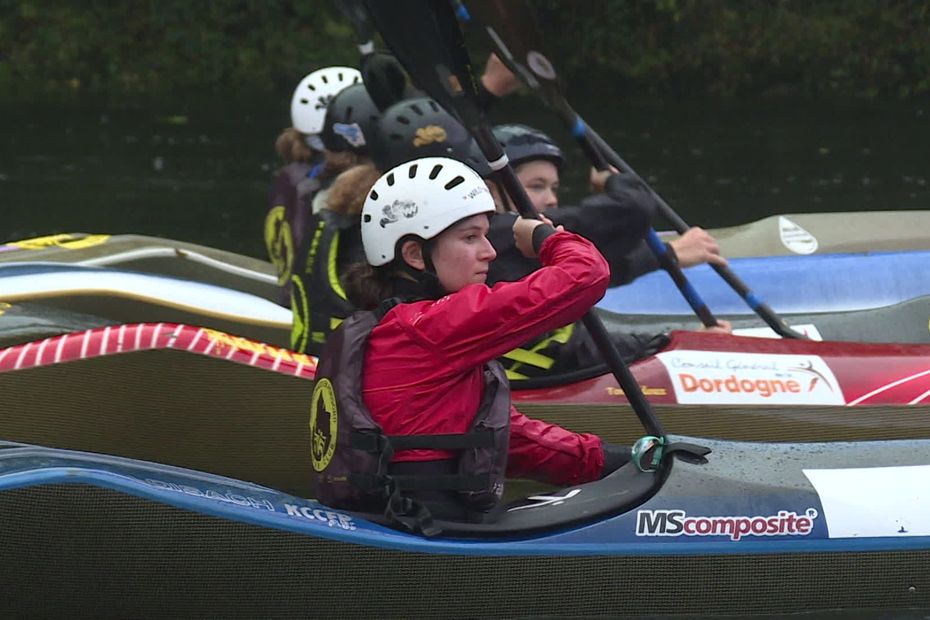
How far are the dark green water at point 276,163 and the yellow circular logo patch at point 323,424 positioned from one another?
20.8ft

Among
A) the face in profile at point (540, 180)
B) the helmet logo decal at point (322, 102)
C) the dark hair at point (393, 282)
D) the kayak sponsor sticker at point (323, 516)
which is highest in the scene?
the helmet logo decal at point (322, 102)

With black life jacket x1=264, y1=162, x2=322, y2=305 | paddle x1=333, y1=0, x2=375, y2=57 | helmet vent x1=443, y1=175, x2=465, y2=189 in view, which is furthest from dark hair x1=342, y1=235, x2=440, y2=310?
paddle x1=333, y1=0, x2=375, y2=57

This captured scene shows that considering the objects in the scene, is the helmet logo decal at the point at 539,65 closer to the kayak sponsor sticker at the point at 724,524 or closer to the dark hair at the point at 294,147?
the kayak sponsor sticker at the point at 724,524

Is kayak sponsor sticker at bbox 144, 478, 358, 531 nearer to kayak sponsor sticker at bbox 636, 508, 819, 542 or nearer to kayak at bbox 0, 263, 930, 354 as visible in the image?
kayak sponsor sticker at bbox 636, 508, 819, 542

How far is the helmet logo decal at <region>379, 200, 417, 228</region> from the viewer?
152 inches

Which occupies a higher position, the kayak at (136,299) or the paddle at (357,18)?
the paddle at (357,18)

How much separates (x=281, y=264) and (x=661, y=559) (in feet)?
10.1

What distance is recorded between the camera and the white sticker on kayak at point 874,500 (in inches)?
166

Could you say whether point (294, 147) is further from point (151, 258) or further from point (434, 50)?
point (434, 50)

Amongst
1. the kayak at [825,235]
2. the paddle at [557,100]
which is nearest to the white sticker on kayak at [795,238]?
the kayak at [825,235]

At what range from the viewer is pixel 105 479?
3783 millimetres

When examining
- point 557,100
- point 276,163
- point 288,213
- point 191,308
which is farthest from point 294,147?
point 276,163

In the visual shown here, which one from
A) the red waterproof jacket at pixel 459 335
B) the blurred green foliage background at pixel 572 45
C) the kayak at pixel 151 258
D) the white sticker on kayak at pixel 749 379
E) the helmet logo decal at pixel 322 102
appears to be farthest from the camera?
the blurred green foliage background at pixel 572 45

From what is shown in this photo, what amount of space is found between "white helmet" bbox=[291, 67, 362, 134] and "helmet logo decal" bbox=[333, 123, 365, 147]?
2.39 ft
